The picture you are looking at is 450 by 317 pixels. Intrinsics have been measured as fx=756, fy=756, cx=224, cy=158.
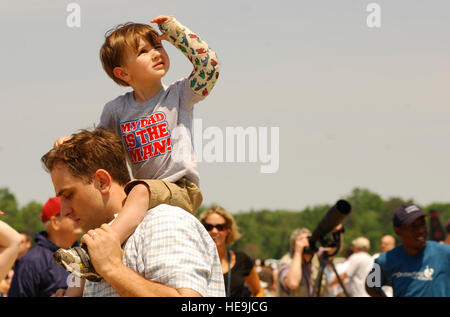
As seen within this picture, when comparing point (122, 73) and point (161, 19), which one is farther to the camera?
point (122, 73)

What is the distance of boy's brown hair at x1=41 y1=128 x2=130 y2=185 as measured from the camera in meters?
2.88

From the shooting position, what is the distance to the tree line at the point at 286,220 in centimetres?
10581

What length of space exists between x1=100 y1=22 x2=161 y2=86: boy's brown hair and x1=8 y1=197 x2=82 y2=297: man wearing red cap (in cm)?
308

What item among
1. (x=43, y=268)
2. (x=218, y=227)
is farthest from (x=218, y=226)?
(x=43, y=268)

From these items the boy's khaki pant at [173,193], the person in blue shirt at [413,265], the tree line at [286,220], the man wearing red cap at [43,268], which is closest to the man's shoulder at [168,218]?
the boy's khaki pant at [173,193]

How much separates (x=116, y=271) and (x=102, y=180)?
0.44 metres

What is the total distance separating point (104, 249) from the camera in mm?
2670

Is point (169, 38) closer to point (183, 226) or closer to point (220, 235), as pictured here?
point (183, 226)

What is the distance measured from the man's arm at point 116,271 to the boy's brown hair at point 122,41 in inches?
48.1

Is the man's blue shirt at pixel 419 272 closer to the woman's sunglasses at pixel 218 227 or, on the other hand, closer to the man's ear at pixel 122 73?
the woman's sunglasses at pixel 218 227

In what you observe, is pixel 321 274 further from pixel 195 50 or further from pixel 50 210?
pixel 195 50

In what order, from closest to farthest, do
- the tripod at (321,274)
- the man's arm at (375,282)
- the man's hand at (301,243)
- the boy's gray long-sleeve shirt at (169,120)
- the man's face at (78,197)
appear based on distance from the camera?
the man's face at (78,197) < the boy's gray long-sleeve shirt at (169,120) < the man's arm at (375,282) < the tripod at (321,274) < the man's hand at (301,243)

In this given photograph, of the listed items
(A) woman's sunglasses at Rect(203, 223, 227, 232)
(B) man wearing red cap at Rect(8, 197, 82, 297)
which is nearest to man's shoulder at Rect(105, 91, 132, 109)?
(B) man wearing red cap at Rect(8, 197, 82, 297)

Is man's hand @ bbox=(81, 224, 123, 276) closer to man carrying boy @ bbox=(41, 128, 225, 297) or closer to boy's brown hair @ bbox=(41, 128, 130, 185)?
man carrying boy @ bbox=(41, 128, 225, 297)
